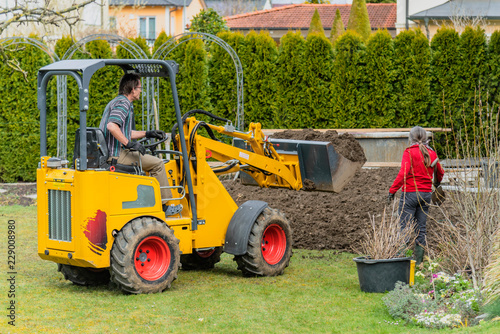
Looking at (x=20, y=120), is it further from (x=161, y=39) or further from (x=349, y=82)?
(x=349, y=82)

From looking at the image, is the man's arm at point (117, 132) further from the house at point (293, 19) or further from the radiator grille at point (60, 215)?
the house at point (293, 19)

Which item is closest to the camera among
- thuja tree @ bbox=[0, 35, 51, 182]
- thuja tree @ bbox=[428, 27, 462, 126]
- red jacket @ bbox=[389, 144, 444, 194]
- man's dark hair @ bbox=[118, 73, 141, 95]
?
man's dark hair @ bbox=[118, 73, 141, 95]

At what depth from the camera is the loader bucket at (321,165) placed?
298 inches

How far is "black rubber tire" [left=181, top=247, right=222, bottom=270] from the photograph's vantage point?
785 cm

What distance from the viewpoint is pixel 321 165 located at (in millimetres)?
7621

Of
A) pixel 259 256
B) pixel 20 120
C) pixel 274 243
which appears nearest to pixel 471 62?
pixel 274 243

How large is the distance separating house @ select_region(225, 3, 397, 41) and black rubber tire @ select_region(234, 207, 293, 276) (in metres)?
33.6

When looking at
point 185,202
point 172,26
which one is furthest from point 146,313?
point 172,26

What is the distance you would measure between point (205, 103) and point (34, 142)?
4.24 meters

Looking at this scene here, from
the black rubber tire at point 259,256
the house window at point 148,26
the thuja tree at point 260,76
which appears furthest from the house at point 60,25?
the black rubber tire at point 259,256

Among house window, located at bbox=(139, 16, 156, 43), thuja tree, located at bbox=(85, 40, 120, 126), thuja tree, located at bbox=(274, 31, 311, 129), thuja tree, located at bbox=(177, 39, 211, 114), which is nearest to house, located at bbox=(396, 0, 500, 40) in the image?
thuja tree, located at bbox=(274, 31, 311, 129)

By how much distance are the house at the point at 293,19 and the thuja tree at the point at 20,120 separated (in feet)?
82.9

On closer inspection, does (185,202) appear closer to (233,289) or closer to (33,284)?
(233,289)

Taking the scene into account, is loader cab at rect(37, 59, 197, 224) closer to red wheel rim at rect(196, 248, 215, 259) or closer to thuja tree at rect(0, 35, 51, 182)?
red wheel rim at rect(196, 248, 215, 259)
